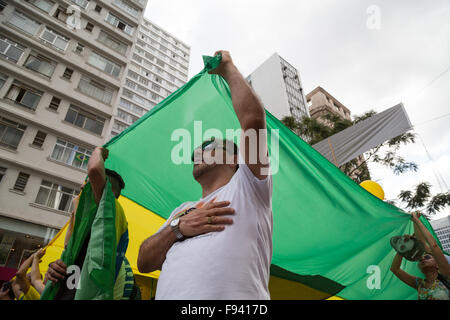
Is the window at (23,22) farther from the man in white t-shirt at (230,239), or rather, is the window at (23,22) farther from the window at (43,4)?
the man in white t-shirt at (230,239)

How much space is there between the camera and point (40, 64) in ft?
45.5

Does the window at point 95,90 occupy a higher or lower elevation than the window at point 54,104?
higher

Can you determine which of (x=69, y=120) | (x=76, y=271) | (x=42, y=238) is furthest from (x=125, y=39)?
(x=76, y=271)

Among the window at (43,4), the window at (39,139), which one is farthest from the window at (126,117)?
the window at (39,139)

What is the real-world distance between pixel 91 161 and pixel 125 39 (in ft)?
67.5

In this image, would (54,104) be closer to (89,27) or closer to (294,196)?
(89,27)

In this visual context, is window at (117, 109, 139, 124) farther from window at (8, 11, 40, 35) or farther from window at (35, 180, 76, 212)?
window at (35, 180, 76, 212)

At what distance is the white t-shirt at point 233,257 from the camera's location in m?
0.83

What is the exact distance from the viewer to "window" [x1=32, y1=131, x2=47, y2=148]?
40.3ft

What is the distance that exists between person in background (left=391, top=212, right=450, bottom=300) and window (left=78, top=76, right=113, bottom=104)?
17.0 meters

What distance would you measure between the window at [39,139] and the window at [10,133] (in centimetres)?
58

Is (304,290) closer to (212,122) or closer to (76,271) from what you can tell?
(212,122)

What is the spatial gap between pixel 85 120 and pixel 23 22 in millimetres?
6665
